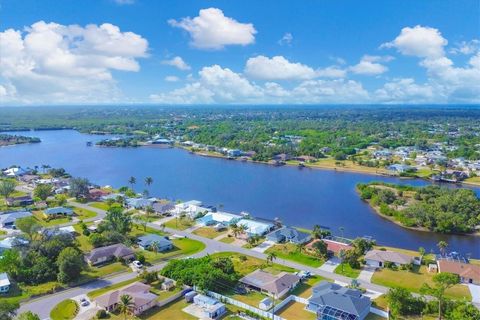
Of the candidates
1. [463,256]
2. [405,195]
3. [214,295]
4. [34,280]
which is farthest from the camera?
[405,195]

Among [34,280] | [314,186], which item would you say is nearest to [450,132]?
[314,186]

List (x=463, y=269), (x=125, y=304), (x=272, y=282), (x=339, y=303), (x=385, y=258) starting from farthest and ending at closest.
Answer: (x=385, y=258) → (x=463, y=269) → (x=272, y=282) → (x=339, y=303) → (x=125, y=304)

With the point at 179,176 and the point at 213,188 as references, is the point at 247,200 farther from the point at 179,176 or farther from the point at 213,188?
the point at 179,176

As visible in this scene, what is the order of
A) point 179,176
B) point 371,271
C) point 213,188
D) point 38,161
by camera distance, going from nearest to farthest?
point 371,271, point 213,188, point 179,176, point 38,161

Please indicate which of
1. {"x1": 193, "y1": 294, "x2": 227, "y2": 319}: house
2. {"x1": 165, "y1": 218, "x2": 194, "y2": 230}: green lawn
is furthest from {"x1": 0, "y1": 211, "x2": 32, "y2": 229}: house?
{"x1": 193, "y1": 294, "x2": 227, "y2": 319}: house

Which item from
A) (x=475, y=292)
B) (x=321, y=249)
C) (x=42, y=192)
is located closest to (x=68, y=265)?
(x=321, y=249)

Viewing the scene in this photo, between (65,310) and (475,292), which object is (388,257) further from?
(65,310)

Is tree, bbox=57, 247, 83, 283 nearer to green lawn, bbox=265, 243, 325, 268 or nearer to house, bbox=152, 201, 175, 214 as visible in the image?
green lawn, bbox=265, 243, 325, 268
